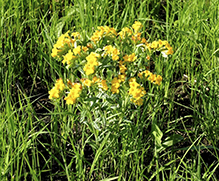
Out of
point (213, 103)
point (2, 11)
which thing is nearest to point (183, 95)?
point (213, 103)

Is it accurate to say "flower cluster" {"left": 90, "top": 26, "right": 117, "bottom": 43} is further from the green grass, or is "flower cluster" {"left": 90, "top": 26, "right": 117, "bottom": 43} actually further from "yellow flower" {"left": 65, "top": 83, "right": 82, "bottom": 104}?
"yellow flower" {"left": 65, "top": 83, "right": 82, "bottom": 104}

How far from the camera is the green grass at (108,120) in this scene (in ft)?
4.49

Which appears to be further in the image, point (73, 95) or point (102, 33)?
point (102, 33)

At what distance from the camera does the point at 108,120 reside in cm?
152

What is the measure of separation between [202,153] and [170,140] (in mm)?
235

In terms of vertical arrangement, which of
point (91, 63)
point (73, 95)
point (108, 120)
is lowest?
point (108, 120)

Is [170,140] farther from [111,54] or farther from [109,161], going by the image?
[111,54]

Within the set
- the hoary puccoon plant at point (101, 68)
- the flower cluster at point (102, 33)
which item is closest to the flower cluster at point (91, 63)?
the hoary puccoon plant at point (101, 68)

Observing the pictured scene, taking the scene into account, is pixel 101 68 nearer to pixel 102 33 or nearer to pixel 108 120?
pixel 102 33

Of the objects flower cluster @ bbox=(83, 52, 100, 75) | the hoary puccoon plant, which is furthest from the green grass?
flower cluster @ bbox=(83, 52, 100, 75)

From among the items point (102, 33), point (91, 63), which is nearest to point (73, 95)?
point (91, 63)

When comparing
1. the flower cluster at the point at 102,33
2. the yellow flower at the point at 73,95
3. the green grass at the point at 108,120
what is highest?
the flower cluster at the point at 102,33

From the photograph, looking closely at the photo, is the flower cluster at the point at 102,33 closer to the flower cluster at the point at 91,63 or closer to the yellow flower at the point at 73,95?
the flower cluster at the point at 91,63

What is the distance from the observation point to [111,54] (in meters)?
1.31
